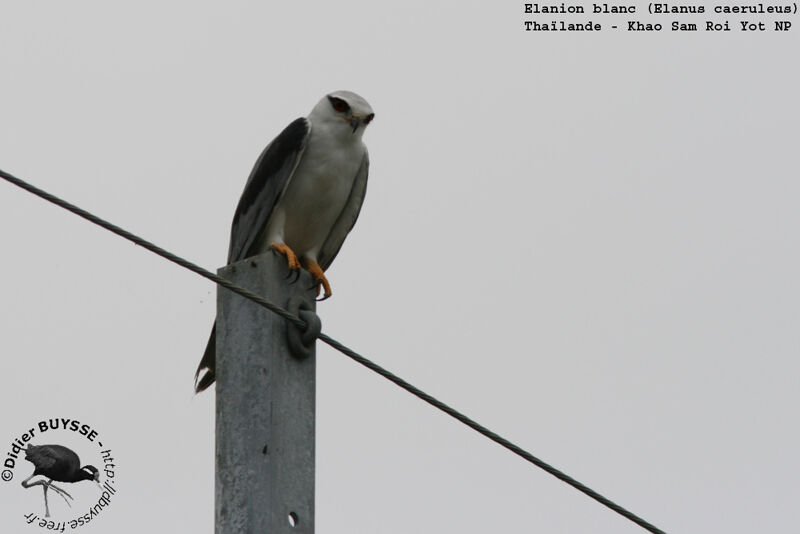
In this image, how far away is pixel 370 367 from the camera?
341 cm

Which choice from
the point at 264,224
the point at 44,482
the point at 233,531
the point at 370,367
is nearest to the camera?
the point at 233,531

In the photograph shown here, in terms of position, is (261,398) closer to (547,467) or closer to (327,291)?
(547,467)

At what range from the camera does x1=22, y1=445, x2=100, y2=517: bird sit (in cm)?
659

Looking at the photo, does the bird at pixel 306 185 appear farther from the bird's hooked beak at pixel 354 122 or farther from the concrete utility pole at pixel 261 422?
the concrete utility pole at pixel 261 422

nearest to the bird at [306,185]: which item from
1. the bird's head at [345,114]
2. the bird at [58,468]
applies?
the bird's head at [345,114]

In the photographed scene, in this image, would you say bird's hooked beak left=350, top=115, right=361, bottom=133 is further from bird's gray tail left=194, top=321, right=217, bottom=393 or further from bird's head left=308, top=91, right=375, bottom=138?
bird's gray tail left=194, top=321, right=217, bottom=393

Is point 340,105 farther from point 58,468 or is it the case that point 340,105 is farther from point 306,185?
A: point 58,468

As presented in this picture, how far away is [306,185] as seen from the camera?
237 inches

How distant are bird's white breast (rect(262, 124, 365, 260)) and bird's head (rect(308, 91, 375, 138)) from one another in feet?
0.15

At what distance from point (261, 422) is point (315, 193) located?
123 inches

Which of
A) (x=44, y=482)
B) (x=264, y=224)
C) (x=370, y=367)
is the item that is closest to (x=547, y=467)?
(x=370, y=367)

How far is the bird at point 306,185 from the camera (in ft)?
19.4

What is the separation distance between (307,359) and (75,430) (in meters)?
4.14

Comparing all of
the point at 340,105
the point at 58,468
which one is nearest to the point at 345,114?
the point at 340,105
